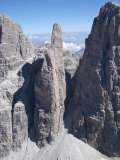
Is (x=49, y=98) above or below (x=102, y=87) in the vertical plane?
below

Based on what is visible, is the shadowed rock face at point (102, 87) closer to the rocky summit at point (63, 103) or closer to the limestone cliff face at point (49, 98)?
the rocky summit at point (63, 103)

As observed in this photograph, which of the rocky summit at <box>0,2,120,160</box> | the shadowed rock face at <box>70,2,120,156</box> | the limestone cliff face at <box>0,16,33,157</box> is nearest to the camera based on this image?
the shadowed rock face at <box>70,2,120,156</box>

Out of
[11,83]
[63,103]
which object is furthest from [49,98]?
[11,83]

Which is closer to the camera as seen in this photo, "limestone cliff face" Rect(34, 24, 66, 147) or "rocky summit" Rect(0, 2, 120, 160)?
"rocky summit" Rect(0, 2, 120, 160)

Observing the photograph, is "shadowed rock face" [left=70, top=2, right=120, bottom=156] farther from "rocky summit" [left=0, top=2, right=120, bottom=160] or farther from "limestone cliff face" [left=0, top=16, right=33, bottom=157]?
"limestone cliff face" [left=0, top=16, right=33, bottom=157]

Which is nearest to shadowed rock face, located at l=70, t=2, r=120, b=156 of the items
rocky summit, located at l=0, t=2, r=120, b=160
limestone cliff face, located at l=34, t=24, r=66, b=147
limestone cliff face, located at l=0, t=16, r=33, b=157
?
rocky summit, located at l=0, t=2, r=120, b=160

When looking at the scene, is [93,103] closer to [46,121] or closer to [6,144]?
[46,121]

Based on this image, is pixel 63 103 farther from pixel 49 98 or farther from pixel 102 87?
pixel 102 87

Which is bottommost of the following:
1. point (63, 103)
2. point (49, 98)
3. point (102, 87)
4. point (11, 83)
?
point (63, 103)
